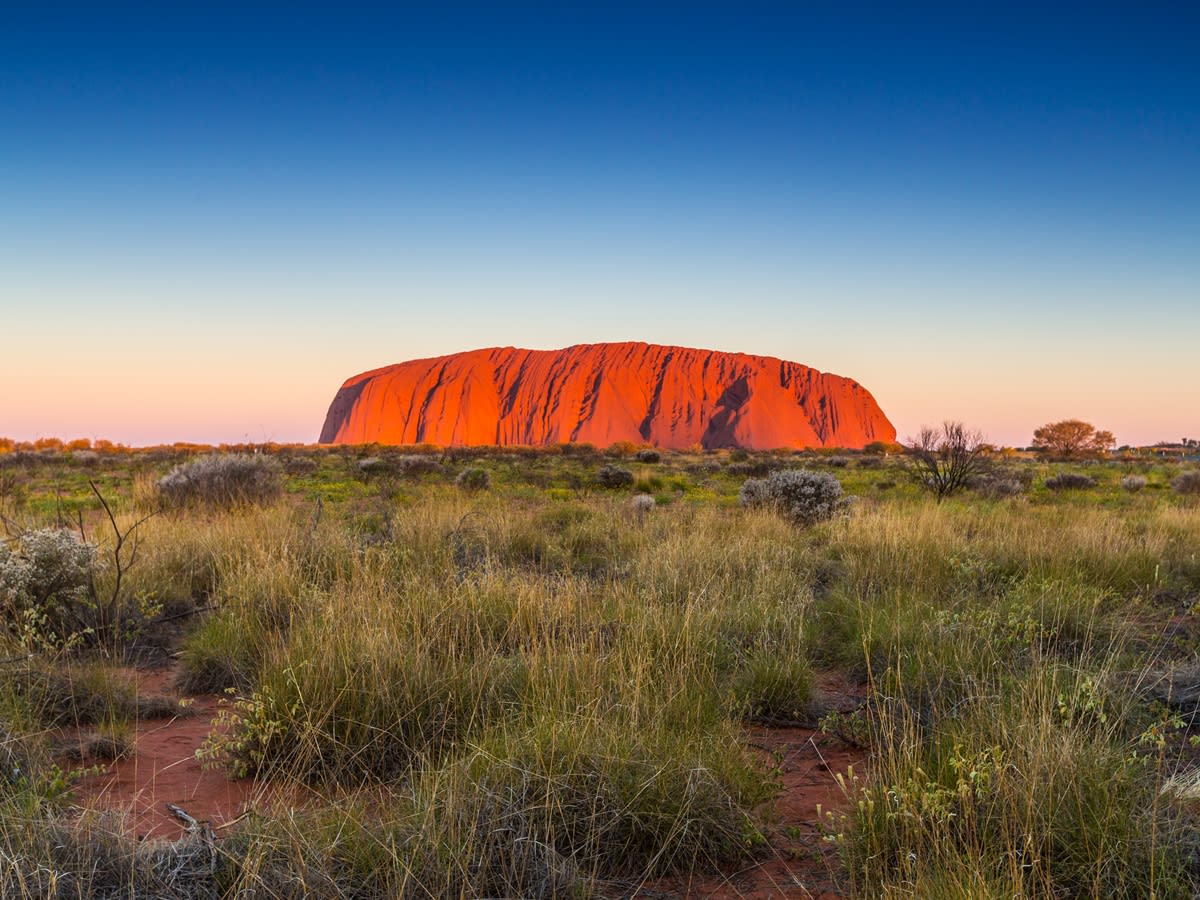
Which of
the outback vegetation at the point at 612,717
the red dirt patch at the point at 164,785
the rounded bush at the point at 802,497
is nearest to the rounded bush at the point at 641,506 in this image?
the rounded bush at the point at 802,497

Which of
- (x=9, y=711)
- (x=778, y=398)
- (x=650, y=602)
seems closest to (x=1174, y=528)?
(x=650, y=602)

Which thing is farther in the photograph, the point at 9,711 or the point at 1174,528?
the point at 1174,528

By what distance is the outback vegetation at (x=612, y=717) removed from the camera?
221cm

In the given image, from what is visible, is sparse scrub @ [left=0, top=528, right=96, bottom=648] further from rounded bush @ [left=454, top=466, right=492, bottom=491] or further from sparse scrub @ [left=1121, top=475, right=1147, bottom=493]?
sparse scrub @ [left=1121, top=475, right=1147, bottom=493]

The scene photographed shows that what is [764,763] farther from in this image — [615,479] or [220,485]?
[615,479]

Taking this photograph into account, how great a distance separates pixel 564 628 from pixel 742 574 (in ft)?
9.85

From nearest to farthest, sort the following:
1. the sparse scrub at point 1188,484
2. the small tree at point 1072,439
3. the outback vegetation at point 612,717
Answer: the outback vegetation at point 612,717, the sparse scrub at point 1188,484, the small tree at point 1072,439

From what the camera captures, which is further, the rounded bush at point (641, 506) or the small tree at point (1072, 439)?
the small tree at point (1072, 439)

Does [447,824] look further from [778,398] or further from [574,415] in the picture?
[778,398]

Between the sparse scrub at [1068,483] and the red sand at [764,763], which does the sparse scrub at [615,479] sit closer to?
the sparse scrub at [1068,483]

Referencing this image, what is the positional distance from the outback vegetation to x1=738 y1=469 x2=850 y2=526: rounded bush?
3.27 meters

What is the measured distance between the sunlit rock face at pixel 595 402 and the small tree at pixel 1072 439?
38.7m

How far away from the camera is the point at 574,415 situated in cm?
10356

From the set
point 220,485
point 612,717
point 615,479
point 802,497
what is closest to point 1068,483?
point 615,479
